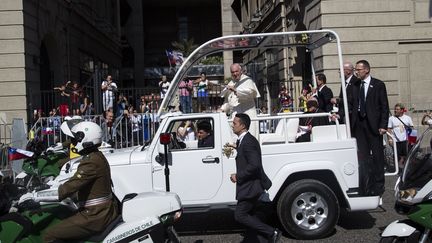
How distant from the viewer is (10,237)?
446 centimetres

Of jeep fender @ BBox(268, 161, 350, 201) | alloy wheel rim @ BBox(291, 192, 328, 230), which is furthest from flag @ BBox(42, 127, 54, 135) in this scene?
alloy wheel rim @ BBox(291, 192, 328, 230)

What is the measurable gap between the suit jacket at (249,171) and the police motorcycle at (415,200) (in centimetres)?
162

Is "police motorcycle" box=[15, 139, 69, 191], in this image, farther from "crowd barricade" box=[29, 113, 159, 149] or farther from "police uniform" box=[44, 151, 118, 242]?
"crowd barricade" box=[29, 113, 159, 149]

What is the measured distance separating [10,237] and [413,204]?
3669 mm

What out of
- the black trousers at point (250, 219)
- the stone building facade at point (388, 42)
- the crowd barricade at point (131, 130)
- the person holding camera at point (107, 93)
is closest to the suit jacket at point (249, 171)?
the black trousers at point (250, 219)

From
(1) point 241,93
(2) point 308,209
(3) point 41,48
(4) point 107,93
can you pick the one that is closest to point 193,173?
(2) point 308,209

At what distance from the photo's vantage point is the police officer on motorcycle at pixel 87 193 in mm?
4766

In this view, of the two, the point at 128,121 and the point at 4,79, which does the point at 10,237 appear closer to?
the point at 128,121

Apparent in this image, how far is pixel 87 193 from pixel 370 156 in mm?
4742

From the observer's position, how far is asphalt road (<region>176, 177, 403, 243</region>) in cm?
727

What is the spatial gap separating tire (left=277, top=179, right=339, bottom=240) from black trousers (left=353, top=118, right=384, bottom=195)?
0.69m

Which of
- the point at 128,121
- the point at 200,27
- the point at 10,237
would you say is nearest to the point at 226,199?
the point at 10,237

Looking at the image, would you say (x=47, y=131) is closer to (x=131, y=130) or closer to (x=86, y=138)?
(x=131, y=130)

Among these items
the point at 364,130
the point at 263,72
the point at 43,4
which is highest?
the point at 43,4
